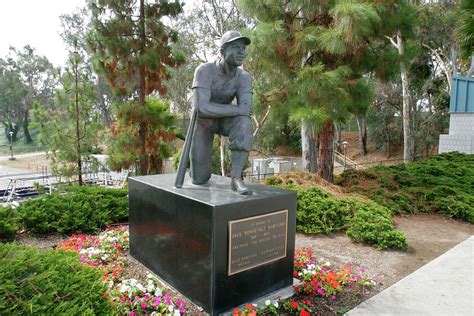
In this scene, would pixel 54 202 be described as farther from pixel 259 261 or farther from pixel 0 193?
pixel 0 193

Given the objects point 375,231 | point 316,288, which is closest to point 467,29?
point 375,231

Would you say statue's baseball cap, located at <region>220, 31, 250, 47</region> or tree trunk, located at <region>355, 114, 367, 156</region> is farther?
tree trunk, located at <region>355, 114, 367, 156</region>

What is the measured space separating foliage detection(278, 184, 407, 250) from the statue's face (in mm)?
3221

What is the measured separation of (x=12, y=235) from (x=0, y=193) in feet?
46.1

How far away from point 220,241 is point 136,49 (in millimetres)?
8070

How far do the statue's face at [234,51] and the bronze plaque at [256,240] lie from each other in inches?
59.2

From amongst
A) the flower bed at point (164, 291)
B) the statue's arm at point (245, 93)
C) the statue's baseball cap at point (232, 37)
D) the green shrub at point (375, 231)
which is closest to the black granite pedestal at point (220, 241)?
the flower bed at point (164, 291)

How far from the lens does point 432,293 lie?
370cm

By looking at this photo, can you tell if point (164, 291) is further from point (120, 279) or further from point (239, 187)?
point (239, 187)

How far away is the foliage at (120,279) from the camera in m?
3.17

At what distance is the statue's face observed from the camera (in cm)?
336

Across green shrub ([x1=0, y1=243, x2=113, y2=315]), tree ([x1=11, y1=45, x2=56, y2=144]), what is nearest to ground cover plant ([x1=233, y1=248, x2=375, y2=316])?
green shrub ([x1=0, y1=243, x2=113, y2=315])

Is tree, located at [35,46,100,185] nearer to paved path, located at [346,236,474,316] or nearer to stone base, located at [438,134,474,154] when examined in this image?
paved path, located at [346,236,474,316]

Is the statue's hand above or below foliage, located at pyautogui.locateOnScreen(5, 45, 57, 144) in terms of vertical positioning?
below
